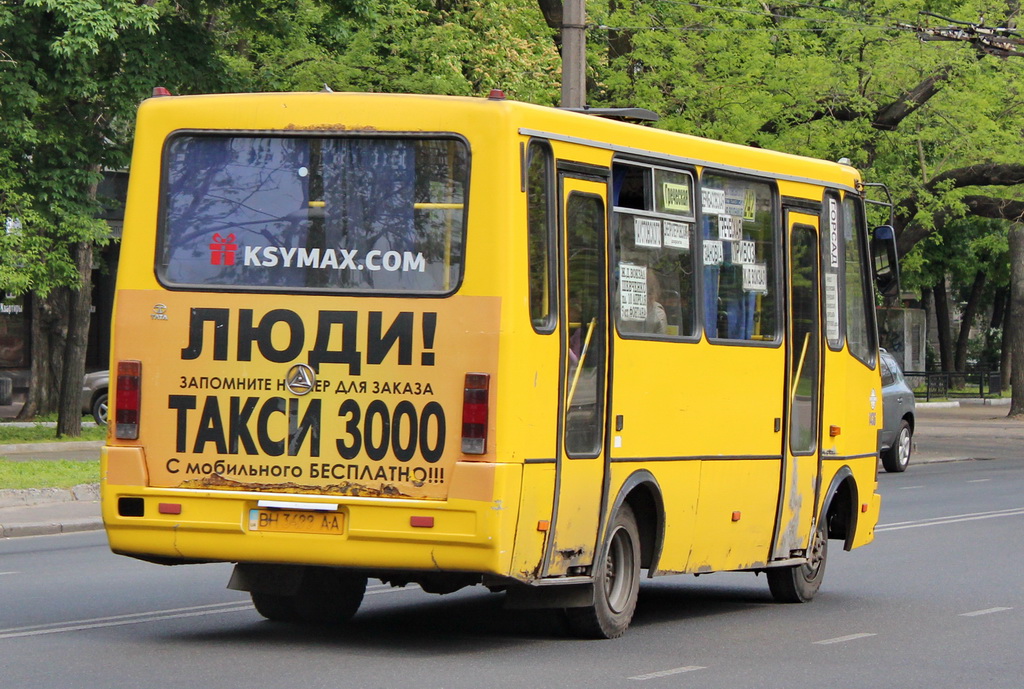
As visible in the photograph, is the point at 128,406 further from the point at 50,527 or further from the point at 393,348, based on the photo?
the point at 50,527

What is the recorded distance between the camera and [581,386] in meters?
9.77

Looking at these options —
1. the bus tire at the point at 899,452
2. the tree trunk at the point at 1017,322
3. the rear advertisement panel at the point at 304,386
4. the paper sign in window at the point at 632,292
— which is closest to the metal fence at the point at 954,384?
the tree trunk at the point at 1017,322

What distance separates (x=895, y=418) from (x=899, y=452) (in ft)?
2.47

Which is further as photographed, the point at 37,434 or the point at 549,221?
the point at 37,434

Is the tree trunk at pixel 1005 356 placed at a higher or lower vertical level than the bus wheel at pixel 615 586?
higher

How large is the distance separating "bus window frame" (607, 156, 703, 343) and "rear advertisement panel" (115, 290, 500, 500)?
4.12 feet

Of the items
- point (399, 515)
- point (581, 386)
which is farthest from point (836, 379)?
point (399, 515)

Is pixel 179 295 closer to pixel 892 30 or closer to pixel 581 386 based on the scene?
A: pixel 581 386

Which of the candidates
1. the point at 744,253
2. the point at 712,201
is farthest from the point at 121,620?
the point at 744,253

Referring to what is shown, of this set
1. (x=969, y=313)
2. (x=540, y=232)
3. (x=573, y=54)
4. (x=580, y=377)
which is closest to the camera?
(x=540, y=232)

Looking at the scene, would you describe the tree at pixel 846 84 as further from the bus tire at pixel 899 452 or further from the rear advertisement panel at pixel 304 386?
the rear advertisement panel at pixel 304 386

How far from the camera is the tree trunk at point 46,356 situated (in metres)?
34.1

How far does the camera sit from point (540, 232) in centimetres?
945

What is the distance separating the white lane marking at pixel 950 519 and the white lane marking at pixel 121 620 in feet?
27.8
